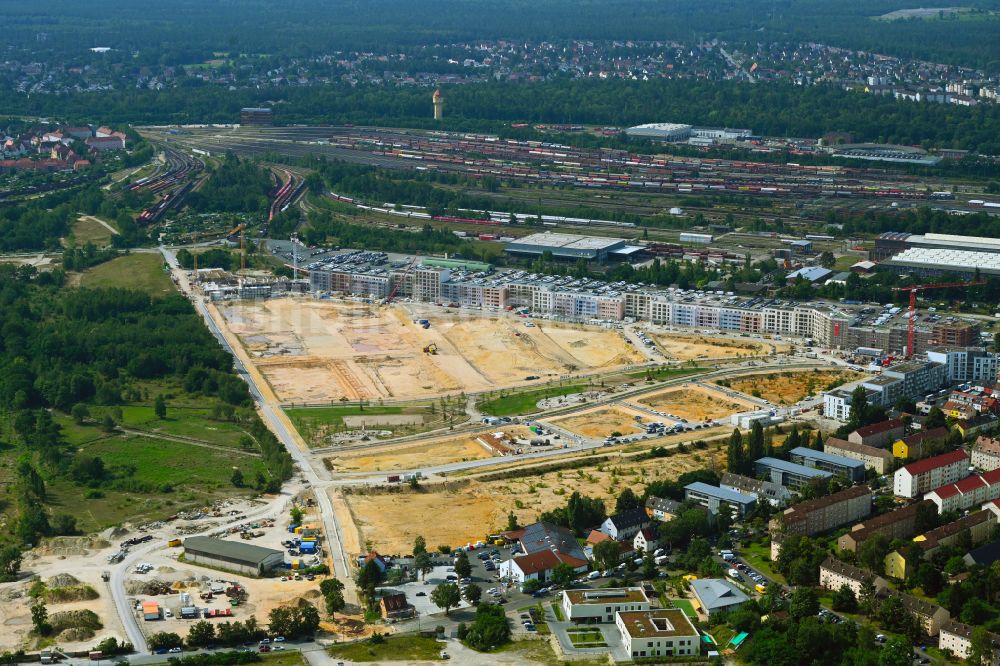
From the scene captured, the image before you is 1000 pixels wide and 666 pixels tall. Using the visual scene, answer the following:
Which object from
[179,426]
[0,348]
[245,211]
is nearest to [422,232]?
[245,211]

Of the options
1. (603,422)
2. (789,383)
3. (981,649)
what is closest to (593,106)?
(789,383)

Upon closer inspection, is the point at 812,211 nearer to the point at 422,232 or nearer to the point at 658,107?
the point at 422,232

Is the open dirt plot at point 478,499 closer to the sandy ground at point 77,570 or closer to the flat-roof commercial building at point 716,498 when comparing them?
the flat-roof commercial building at point 716,498

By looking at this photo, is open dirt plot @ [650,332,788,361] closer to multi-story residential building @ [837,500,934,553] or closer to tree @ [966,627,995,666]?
multi-story residential building @ [837,500,934,553]

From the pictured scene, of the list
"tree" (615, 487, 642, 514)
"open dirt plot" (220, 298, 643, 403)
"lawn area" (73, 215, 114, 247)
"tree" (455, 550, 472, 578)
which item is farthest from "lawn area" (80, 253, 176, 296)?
"tree" (455, 550, 472, 578)

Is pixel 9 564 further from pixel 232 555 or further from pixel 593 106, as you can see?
pixel 593 106

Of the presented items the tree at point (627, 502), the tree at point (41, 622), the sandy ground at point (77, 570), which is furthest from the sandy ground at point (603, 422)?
the tree at point (41, 622)
